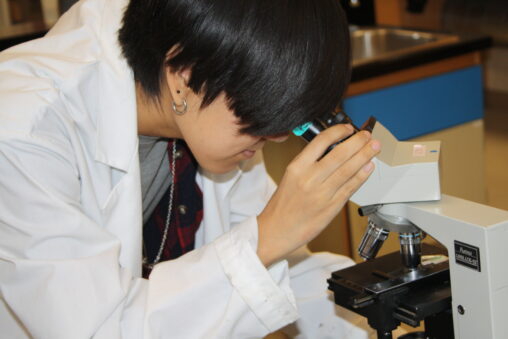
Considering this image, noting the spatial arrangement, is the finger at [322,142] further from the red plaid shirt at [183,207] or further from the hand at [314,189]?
the red plaid shirt at [183,207]

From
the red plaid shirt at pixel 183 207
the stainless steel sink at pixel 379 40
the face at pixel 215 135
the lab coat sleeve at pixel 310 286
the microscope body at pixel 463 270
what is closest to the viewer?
the microscope body at pixel 463 270

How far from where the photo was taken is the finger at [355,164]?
105 centimetres

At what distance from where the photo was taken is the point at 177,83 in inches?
46.0

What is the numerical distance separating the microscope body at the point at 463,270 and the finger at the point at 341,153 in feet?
0.31

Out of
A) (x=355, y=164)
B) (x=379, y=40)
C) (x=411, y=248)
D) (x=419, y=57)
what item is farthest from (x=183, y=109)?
(x=379, y=40)

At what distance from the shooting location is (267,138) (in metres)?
1.19

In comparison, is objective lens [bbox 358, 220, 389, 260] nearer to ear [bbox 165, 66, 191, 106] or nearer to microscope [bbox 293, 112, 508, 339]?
microscope [bbox 293, 112, 508, 339]

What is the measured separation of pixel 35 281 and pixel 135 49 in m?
0.42

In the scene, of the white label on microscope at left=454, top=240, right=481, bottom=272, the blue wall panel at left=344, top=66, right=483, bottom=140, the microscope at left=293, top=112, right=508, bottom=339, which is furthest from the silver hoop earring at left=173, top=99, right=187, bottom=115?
the blue wall panel at left=344, top=66, right=483, bottom=140

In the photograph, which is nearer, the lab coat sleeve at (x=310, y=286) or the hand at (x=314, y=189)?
the hand at (x=314, y=189)

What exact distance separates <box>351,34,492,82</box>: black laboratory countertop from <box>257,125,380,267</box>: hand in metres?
1.16

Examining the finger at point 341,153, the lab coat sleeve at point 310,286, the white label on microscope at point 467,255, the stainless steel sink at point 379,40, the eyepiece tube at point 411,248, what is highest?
the finger at point 341,153

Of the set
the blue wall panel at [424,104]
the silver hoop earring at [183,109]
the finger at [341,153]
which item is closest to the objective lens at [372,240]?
the finger at [341,153]

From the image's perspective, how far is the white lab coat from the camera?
41.3 inches
